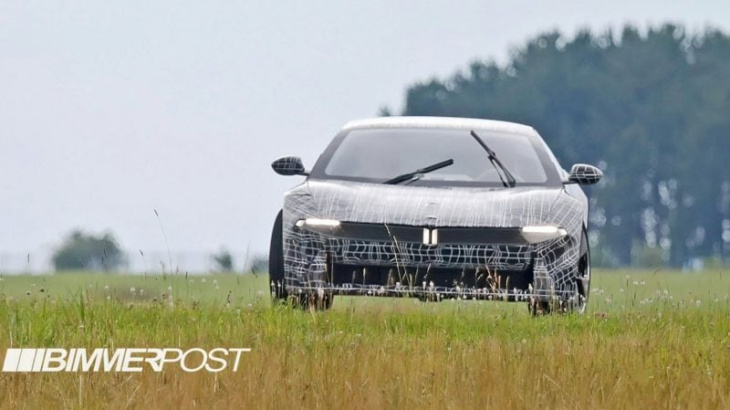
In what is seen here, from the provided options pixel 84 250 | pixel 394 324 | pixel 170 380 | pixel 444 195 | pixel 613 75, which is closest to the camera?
pixel 170 380

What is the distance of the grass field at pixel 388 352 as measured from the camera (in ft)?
20.7

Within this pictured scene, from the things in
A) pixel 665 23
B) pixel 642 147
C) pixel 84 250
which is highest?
pixel 665 23

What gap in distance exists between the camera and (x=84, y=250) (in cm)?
6184

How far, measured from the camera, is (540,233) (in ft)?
36.3

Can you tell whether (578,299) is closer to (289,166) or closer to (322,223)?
(322,223)

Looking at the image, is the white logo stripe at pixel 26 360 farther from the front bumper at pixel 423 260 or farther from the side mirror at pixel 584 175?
the side mirror at pixel 584 175

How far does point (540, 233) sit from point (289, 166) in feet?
7.19

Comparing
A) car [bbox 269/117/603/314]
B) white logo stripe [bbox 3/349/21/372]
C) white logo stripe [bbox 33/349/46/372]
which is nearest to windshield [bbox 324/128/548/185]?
car [bbox 269/117/603/314]

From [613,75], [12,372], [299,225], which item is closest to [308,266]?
[299,225]

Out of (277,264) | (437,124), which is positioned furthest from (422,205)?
(437,124)

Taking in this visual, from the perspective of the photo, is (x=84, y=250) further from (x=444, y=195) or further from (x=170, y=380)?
(x=170, y=380)

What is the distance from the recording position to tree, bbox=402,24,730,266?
63.2 metres

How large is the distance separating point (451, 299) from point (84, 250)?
171 feet

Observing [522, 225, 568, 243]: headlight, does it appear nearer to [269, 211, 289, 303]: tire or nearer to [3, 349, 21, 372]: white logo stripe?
[269, 211, 289, 303]: tire
